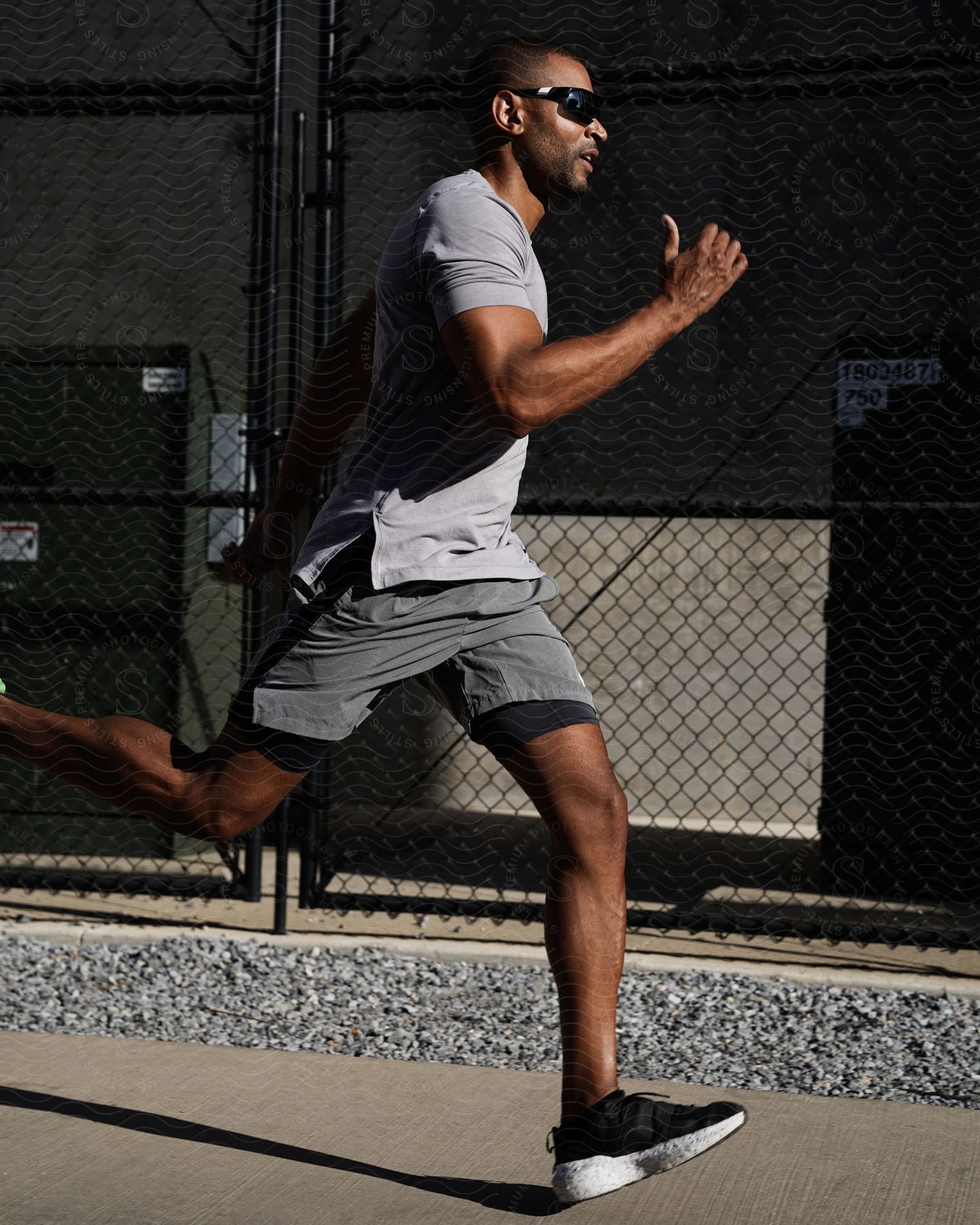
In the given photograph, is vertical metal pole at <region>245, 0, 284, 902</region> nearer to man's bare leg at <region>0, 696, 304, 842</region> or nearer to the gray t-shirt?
man's bare leg at <region>0, 696, 304, 842</region>

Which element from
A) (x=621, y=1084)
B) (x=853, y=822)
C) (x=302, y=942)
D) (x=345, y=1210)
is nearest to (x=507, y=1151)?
(x=345, y=1210)

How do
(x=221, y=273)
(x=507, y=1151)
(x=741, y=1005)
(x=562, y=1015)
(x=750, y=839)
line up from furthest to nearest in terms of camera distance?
1. (x=221, y=273)
2. (x=750, y=839)
3. (x=741, y=1005)
4. (x=507, y=1151)
5. (x=562, y=1015)

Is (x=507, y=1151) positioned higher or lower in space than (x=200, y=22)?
lower

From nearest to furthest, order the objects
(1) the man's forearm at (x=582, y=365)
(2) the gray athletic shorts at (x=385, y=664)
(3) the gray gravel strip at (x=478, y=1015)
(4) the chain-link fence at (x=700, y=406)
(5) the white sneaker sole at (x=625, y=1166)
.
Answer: (1) the man's forearm at (x=582, y=365) → (5) the white sneaker sole at (x=625, y=1166) → (2) the gray athletic shorts at (x=385, y=664) → (3) the gray gravel strip at (x=478, y=1015) → (4) the chain-link fence at (x=700, y=406)

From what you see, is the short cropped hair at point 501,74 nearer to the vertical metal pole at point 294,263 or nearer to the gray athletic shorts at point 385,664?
the gray athletic shorts at point 385,664

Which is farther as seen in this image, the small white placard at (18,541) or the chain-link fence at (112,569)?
the small white placard at (18,541)

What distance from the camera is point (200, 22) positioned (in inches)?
302

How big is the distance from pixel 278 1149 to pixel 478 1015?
120cm

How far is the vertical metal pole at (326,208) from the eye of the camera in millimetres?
4562

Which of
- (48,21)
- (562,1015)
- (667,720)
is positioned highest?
(48,21)

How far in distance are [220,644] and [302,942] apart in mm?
1830

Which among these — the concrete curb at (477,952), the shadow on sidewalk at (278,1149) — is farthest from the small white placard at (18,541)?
the shadow on sidewalk at (278,1149)

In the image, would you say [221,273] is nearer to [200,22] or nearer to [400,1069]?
[200,22]

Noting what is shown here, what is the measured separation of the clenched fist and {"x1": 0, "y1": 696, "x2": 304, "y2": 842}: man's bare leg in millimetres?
1027
